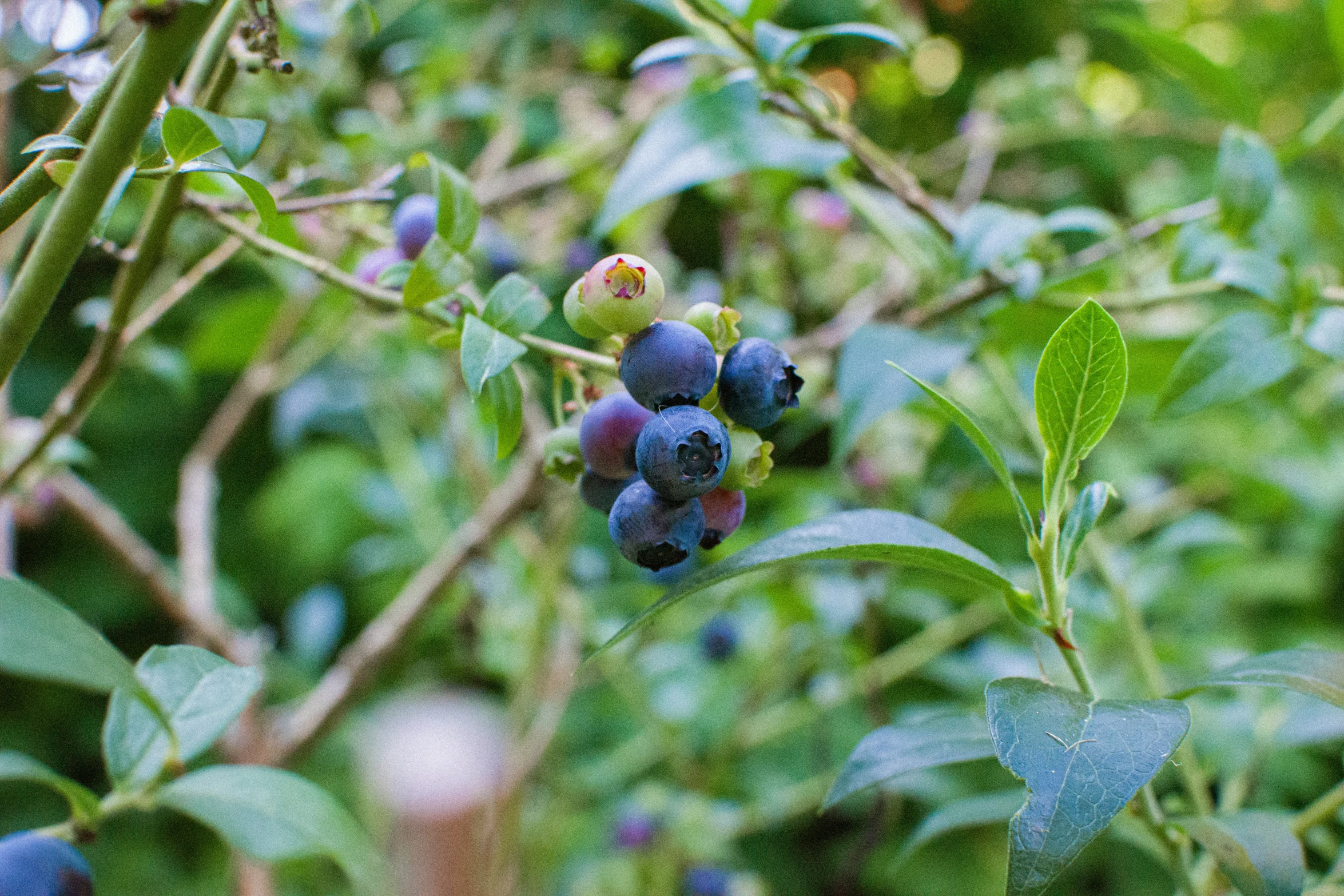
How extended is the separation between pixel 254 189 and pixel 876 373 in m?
0.33

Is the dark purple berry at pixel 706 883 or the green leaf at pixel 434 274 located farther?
the dark purple berry at pixel 706 883

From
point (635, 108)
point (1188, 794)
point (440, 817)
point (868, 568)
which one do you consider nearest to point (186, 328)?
point (440, 817)

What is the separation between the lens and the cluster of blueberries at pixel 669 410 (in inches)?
11.5

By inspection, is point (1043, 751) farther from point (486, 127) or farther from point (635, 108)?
point (486, 127)

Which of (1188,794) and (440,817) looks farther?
(440,817)

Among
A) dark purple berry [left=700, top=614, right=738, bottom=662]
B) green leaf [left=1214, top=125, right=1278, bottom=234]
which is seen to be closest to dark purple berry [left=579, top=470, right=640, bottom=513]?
green leaf [left=1214, top=125, right=1278, bottom=234]

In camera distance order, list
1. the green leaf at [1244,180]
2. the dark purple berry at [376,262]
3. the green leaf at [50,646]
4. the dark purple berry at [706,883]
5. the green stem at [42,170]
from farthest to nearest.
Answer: the dark purple berry at [706,883] < the green leaf at [1244,180] < the dark purple berry at [376,262] < the green stem at [42,170] < the green leaf at [50,646]

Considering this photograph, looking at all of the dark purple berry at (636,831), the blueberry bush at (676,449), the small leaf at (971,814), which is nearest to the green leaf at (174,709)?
the blueberry bush at (676,449)

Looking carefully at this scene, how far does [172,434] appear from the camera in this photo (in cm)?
183

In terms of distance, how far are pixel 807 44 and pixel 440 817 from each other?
1262 mm

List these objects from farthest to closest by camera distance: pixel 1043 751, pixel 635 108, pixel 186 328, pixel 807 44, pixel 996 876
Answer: pixel 186 328
pixel 996 876
pixel 635 108
pixel 807 44
pixel 1043 751

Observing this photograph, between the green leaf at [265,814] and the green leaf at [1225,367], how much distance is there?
1.43 ft

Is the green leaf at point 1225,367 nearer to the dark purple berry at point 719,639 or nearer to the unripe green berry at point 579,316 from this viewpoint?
the unripe green berry at point 579,316

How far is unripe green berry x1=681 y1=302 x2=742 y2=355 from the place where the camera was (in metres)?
0.33
